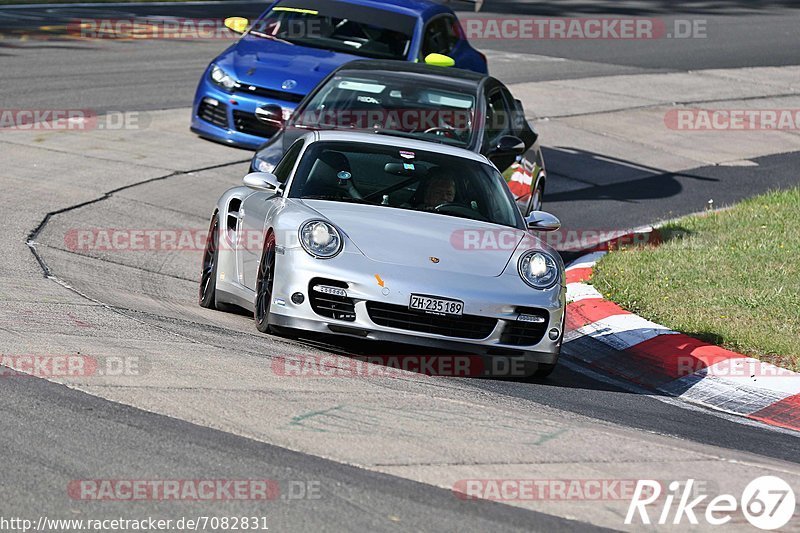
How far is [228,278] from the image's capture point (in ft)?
30.3

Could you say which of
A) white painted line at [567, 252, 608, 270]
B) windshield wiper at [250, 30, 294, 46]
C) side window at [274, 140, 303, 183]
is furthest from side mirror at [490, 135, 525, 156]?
windshield wiper at [250, 30, 294, 46]

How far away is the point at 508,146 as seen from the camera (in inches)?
467

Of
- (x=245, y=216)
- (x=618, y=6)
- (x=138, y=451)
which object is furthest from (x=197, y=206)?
(x=618, y=6)

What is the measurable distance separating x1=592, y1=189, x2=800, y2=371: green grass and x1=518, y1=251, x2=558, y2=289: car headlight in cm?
176

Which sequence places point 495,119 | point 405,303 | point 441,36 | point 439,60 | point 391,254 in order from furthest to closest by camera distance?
point 441,36 < point 439,60 < point 495,119 < point 391,254 < point 405,303

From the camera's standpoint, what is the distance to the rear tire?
30.9ft

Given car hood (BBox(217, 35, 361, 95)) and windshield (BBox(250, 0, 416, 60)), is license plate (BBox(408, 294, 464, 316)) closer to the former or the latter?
car hood (BBox(217, 35, 361, 95))

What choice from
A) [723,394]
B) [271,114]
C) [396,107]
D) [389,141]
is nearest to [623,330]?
[723,394]

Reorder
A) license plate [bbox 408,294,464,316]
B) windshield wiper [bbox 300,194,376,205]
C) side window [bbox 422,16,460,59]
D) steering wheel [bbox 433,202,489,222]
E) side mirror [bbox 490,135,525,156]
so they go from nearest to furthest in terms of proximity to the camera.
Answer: license plate [bbox 408,294,464,316] < windshield wiper [bbox 300,194,376,205] < steering wheel [bbox 433,202,489,222] < side mirror [bbox 490,135,525,156] < side window [bbox 422,16,460,59]

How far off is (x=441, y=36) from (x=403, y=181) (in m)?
7.66

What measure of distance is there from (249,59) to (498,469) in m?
10.2

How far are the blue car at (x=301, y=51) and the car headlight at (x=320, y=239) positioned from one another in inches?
248

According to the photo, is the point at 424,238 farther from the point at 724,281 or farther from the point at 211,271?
the point at 724,281

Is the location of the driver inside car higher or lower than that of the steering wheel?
higher
